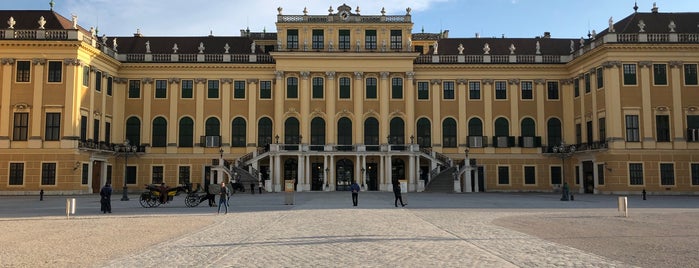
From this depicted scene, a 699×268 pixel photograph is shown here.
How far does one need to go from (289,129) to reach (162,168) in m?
12.1

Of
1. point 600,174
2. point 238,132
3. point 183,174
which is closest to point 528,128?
point 600,174

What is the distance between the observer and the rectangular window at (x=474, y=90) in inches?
2266

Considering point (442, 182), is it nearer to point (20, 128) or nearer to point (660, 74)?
point (660, 74)

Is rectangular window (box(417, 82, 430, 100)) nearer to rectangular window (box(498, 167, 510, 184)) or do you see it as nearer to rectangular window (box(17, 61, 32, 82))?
rectangular window (box(498, 167, 510, 184))

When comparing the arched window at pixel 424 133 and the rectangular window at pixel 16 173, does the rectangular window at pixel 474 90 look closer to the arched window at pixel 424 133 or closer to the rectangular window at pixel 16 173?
the arched window at pixel 424 133

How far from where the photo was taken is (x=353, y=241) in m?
14.6

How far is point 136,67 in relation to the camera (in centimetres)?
5647

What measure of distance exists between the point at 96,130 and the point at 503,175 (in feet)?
118

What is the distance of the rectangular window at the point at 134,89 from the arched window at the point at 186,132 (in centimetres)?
465

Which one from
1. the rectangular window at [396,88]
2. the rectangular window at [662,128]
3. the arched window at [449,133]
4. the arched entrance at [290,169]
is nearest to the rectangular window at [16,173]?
the arched entrance at [290,169]

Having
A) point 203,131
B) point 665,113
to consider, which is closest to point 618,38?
point 665,113

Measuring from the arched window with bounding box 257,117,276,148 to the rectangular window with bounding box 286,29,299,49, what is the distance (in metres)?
7.20

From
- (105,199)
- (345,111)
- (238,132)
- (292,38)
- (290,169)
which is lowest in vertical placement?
(105,199)

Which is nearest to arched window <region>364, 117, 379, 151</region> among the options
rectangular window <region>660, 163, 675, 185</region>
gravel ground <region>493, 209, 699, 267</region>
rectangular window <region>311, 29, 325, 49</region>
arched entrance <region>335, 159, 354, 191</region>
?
arched entrance <region>335, 159, 354, 191</region>
